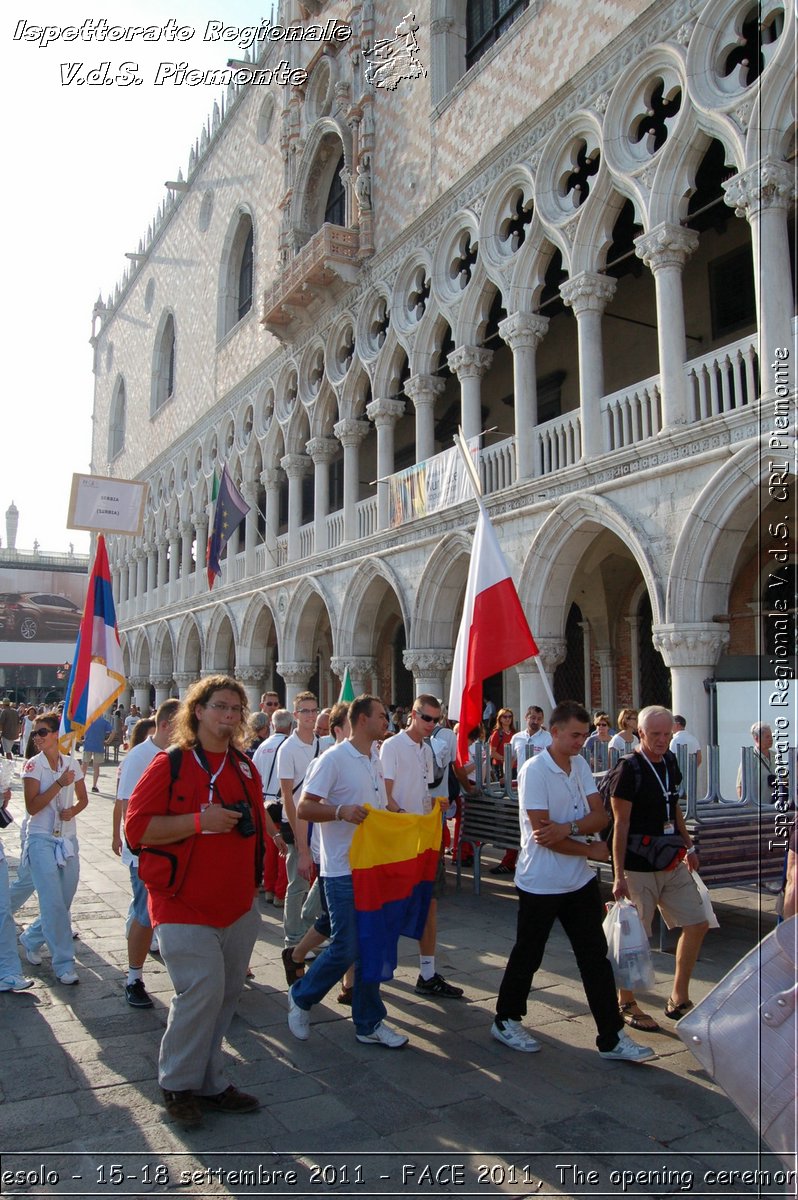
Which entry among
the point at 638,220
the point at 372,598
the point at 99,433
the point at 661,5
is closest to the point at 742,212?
the point at 638,220

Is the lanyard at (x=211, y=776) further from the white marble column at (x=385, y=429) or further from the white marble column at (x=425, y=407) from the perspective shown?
the white marble column at (x=385, y=429)

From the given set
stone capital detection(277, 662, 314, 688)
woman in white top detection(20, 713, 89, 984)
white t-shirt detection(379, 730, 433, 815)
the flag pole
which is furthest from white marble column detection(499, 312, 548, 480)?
stone capital detection(277, 662, 314, 688)

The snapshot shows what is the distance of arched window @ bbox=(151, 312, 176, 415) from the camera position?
32219 millimetres

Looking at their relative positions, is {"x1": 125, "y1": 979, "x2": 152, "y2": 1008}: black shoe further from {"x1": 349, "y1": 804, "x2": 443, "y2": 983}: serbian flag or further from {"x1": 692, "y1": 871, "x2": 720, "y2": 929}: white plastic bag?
{"x1": 692, "y1": 871, "x2": 720, "y2": 929}: white plastic bag

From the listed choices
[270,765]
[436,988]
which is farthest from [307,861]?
[270,765]

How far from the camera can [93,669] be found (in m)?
8.78

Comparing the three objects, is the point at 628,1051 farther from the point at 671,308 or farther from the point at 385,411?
the point at 385,411

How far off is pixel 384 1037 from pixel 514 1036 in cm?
60

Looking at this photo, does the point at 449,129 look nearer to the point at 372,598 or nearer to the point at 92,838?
the point at 372,598

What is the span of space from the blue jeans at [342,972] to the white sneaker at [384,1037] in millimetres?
22

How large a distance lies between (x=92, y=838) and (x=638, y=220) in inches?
401

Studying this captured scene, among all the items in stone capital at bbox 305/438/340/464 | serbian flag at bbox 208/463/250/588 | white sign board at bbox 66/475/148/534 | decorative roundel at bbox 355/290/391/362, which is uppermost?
decorative roundel at bbox 355/290/391/362

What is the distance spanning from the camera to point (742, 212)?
28.9 ft

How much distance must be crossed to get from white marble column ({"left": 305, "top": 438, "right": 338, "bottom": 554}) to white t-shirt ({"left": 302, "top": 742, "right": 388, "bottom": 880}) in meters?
13.4
